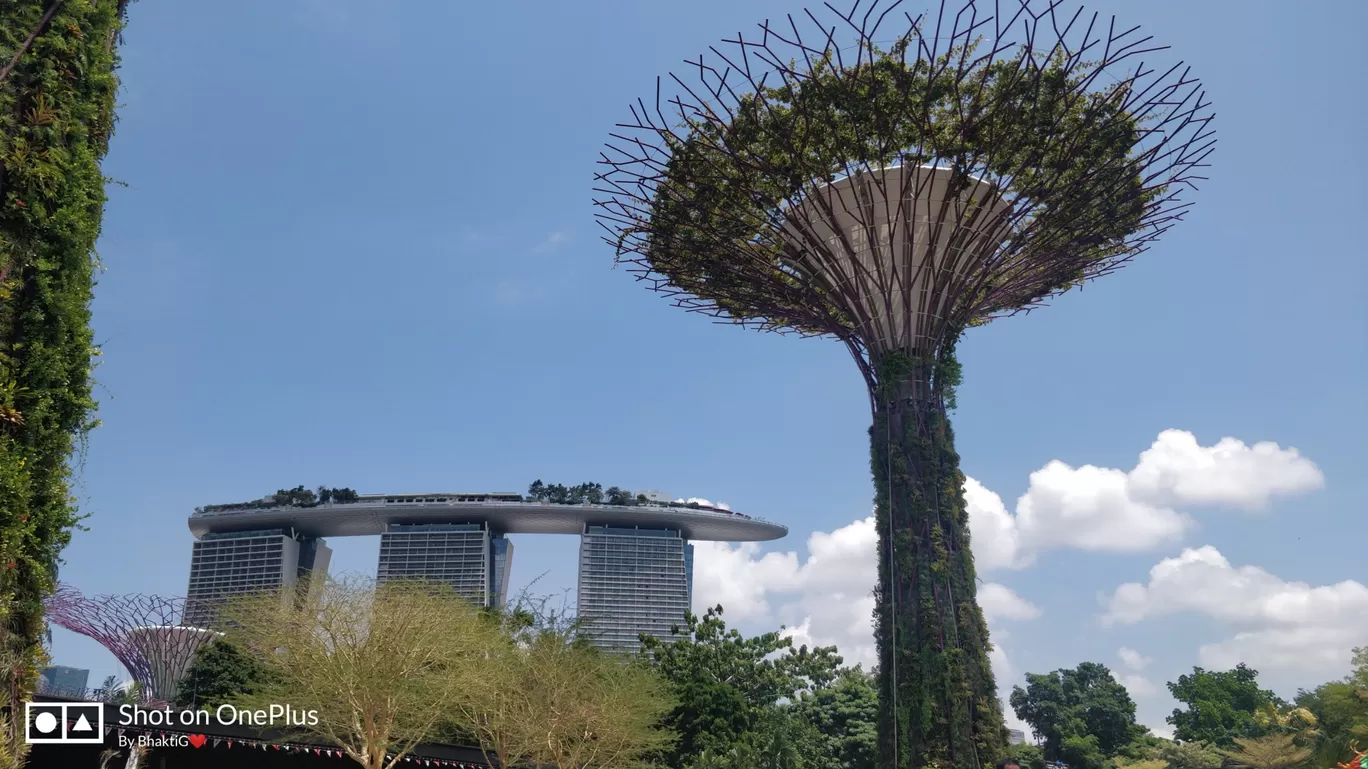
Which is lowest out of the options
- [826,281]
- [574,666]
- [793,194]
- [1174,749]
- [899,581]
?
[1174,749]

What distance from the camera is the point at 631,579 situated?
377 ft

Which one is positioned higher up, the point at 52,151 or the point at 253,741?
the point at 52,151

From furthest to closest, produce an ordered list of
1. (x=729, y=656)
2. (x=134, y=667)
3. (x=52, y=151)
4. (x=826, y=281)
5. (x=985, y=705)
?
(x=134, y=667) → (x=729, y=656) → (x=826, y=281) → (x=985, y=705) → (x=52, y=151)

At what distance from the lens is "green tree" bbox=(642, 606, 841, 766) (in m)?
37.4

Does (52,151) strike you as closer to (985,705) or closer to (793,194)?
(793,194)

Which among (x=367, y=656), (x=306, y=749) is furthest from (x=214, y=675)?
(x=367, y=656)

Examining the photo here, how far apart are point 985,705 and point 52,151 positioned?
1985 centimetres

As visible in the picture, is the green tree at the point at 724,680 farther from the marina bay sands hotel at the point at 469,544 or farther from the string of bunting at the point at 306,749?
the marina bay sands hotel at the point at 469,544

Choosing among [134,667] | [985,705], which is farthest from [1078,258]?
[134,667]

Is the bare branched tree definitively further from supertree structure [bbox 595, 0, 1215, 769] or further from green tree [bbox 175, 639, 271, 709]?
green tree [bbox 175, 639, 271, 709]

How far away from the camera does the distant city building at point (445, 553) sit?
11225 cm

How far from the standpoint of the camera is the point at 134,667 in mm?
60219

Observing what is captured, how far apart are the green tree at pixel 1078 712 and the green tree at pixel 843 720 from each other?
39.0 ft

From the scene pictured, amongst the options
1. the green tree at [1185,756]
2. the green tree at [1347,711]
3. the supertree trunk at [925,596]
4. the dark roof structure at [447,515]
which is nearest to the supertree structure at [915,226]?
the supertree trunk at [925,596]
